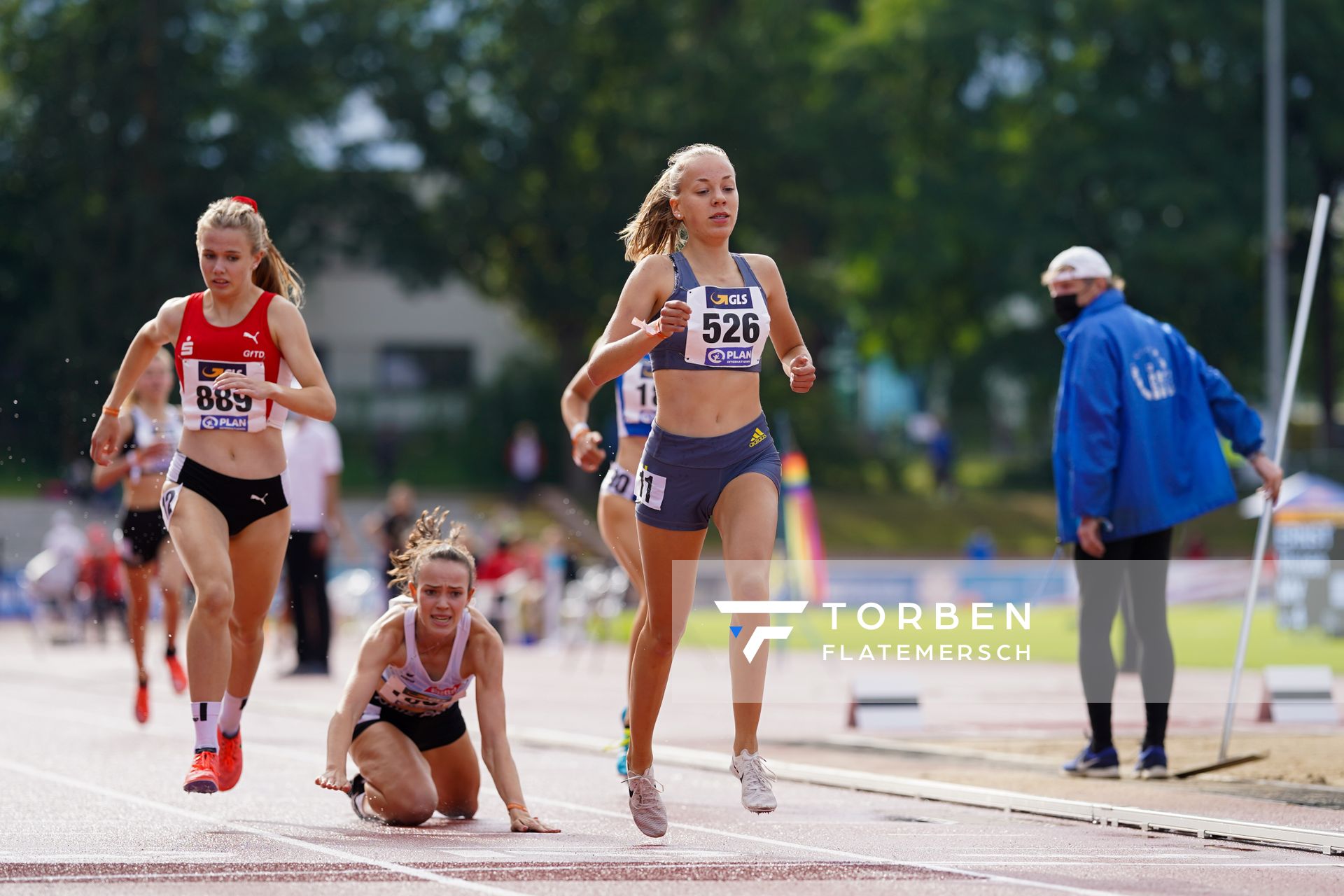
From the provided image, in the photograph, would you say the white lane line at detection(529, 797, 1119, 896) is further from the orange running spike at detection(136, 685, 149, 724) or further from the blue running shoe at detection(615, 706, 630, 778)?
the orange running spike at detection(136, 685, 149, 724)

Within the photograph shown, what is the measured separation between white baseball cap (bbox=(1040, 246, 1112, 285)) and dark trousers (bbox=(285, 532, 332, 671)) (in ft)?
25.4

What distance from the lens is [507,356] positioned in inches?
2188

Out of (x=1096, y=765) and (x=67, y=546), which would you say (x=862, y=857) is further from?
(x=67, y=546)

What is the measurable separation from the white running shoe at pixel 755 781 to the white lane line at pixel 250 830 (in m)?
1.16

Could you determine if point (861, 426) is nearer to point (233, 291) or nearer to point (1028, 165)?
point (1028, 165)

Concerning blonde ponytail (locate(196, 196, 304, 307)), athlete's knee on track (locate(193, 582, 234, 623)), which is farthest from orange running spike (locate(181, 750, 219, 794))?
blonde ponytail (locate(196, 196, 304, 307))

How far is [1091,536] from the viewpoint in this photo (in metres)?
9.70

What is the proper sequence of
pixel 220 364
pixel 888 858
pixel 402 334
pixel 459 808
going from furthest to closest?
pixel 402 334 → pixel 459 808 → pixel 220 364 → pixel 888 858

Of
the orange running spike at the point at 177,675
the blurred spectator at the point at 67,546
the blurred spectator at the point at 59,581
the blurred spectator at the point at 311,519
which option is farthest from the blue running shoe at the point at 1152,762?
the blurred spectator at the point at 67,546

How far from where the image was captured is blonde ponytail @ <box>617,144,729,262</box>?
757cm

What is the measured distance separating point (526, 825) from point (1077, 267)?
4.19m

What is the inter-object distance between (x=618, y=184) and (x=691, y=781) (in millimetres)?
41529

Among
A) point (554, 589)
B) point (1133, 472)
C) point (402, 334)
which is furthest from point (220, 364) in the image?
point (402, 334)

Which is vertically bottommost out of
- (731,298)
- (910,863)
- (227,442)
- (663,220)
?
(910,863)
